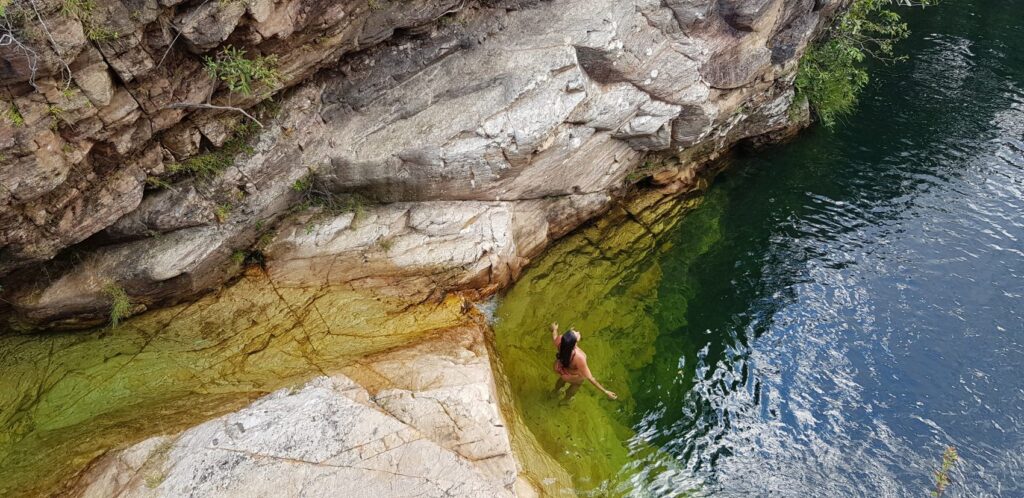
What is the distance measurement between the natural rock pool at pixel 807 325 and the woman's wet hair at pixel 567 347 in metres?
1.19

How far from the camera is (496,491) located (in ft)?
29.0

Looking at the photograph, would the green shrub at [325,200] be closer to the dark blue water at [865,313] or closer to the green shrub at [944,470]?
the dark blue water at [865,313]

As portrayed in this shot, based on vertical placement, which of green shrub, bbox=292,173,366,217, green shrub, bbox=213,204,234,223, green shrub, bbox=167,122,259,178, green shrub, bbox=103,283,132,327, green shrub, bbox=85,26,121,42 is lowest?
green shrub, bbox=292,173,366,217

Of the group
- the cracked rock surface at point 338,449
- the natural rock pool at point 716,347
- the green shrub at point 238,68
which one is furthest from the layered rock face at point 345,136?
the cracked rock surface at point 338,449

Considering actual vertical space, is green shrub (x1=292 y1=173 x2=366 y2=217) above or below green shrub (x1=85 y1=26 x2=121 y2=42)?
A: below

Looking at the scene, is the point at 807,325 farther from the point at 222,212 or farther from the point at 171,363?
the point at 171,363

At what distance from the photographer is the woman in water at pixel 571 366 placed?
10.9 meters

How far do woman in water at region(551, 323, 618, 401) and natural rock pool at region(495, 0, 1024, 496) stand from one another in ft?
1.28

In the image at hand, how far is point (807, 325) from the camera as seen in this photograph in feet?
46.5

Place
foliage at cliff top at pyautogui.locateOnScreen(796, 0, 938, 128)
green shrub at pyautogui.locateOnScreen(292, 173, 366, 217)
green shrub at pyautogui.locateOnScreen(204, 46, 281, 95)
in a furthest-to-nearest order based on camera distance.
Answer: foliage at cliff top at pyautogui.locateOnScreen(796, 0, 938, 128)
green shrub at pyautogui.locateOnScreen(292, 173, 366, 217)
green shrub at pyautogui.locateOnScreen(204, 46, 281, 95)

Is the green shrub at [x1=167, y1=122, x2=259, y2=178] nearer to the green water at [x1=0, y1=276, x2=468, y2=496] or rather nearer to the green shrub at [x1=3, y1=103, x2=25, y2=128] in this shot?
the green water at [x1=0, y1=276, x2=468, y2=496]

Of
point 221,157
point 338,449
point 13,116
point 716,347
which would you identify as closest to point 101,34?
point 13,116

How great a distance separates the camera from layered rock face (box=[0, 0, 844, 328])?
987 cm

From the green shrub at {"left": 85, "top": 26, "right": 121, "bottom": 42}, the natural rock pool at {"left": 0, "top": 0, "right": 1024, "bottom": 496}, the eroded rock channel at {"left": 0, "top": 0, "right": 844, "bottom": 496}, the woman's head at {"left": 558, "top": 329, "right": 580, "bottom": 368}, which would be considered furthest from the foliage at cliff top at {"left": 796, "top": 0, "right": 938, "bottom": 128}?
the green shrub at {"left": 85, "top": 26, "right": 121, "bottom": 42}
